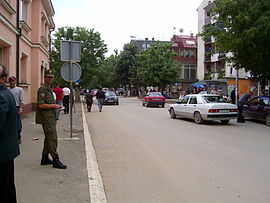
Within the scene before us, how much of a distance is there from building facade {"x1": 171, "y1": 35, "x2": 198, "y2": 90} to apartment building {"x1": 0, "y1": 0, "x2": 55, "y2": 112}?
37639 millimetres

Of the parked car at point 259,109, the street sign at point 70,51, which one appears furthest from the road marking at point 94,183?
the parked car at point 259,109

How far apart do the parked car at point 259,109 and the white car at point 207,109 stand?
1.37 meters

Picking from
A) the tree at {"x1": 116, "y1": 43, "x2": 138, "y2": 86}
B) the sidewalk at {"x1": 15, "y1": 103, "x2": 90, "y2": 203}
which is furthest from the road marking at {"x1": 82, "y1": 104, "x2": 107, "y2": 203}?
the tree at {"x1": 116, "y1": 43, "x2": 138, "y2": 86}

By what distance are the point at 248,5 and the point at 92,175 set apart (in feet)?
40.3

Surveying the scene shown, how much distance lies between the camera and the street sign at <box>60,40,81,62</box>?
914cm

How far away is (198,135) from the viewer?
1061 centimetres

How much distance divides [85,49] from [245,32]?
825 inches

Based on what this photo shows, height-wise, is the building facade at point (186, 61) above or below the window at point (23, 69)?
above

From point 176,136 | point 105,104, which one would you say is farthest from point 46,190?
point 105,104

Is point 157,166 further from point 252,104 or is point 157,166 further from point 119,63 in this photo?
point 119,63

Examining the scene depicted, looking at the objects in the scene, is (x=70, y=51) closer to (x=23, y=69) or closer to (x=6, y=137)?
(x=6, y=137)

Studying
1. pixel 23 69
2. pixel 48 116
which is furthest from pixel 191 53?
pixel 48 116

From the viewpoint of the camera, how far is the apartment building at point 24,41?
11888 mm

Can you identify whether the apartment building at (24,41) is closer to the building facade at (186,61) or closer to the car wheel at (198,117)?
the car wheel at (198,117)
